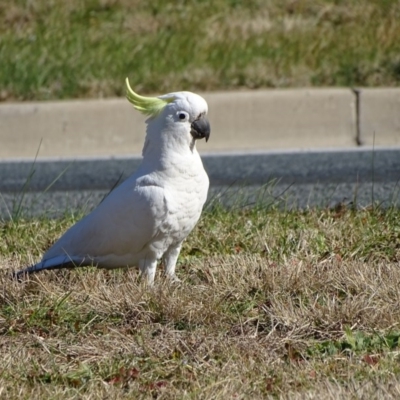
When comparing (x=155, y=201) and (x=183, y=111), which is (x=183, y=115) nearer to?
(x=183, y=111)

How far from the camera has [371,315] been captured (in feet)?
12.8

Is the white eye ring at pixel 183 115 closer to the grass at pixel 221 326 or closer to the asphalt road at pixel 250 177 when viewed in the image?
the grass at pixel 221 326

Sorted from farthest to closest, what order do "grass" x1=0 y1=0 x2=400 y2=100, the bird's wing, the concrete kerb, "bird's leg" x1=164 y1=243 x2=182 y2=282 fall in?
1. "grass" x1=0 y1=0 x2=400 y2=100
2. the concrete kerb
3. "bird's leg" x1=164 y1=243 x2=182 y2=282
4. the bird's wing

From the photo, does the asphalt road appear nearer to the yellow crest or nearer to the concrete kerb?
the concrete kerb

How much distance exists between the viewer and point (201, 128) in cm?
418

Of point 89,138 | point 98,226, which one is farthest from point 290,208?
point 89,138

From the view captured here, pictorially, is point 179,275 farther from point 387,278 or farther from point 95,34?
point 95,34

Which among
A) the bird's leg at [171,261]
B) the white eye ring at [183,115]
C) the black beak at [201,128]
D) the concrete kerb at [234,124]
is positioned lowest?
the concrete kerb at [234,124]

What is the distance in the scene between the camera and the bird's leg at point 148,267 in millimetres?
4312

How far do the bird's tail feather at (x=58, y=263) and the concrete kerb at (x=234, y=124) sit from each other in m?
3.33

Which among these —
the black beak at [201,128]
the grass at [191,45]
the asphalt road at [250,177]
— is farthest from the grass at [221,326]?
the grass at [191,45]

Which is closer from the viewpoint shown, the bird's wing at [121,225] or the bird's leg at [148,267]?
the bird's wing at [121,225]

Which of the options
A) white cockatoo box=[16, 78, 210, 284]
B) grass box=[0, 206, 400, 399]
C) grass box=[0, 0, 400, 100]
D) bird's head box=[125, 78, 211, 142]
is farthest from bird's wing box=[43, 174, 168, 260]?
grass box=[0, 0, 400, 100]

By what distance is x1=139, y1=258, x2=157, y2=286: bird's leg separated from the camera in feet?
14.1
